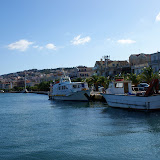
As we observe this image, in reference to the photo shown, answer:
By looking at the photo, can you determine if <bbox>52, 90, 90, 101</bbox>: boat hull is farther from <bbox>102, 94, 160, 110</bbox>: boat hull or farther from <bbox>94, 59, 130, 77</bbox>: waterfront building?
<bbox>94, 59, 130, 77</bbox>: waterfront building

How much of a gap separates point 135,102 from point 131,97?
2.86 feet

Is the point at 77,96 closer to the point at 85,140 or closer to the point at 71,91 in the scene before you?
the point at 71,91

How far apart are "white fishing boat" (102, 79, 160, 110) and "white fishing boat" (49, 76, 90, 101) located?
48.4 ft

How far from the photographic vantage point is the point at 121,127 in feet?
79.4

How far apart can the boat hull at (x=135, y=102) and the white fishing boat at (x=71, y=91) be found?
1677 centimetres

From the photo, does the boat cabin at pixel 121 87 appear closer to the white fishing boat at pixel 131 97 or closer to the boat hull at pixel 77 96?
the white fishing boat at pixel 131 97

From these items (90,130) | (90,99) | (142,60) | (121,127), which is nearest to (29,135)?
(90,130)

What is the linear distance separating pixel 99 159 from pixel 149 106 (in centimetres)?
1806

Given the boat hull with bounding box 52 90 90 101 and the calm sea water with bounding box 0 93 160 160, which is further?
the boat hull with bounding box 52 90 90 101

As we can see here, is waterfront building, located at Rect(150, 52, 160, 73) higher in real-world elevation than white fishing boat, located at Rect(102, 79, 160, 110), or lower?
higher

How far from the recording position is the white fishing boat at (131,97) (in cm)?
3198

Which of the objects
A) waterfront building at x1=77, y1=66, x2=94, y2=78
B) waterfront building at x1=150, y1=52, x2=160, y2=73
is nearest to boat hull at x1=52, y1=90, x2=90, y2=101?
waterfront building at x1=150, y1=52, x2=160, y2=73

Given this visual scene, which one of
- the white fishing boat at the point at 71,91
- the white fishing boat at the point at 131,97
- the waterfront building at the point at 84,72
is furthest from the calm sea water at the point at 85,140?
the waterfront building at the point at 84,72

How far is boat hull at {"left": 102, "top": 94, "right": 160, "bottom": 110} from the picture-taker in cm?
3195
